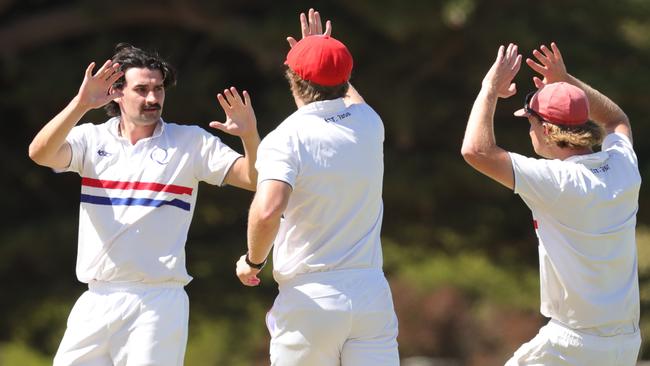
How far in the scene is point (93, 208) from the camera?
5.92 metres

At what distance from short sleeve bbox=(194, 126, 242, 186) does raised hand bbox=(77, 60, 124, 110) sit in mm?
479

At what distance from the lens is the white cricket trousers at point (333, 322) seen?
17.3 feet

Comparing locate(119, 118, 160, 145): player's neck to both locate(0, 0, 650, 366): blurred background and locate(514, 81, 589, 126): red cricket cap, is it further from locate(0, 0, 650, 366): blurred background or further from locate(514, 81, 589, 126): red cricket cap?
locate(0, 0, 650, 366): blurred background

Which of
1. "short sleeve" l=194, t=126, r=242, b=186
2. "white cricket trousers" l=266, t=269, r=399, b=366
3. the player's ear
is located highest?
the player's ear

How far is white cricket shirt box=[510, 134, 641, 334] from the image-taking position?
214 inches

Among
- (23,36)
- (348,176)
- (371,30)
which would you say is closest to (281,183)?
(348,176)

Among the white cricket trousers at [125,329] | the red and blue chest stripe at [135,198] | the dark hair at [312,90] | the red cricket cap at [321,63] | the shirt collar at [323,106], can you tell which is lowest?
the white cricket trousers at [125,329]

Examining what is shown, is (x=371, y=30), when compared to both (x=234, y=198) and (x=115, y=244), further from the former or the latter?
(x=115, y=244)

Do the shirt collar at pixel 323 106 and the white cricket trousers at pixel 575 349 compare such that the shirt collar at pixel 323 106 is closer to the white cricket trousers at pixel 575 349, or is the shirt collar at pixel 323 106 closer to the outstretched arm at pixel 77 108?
the outstretched arm at pixel 77 108

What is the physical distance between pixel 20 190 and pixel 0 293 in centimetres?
123

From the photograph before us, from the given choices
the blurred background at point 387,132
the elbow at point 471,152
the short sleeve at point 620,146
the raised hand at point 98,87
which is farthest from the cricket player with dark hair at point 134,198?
the blurred background at point 387,132

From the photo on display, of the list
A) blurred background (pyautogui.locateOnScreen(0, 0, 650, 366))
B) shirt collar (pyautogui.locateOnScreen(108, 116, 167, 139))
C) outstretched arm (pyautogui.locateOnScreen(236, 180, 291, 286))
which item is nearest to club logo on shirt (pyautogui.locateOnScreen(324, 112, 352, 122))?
outstretched arm (pyautogui.locateOnScreen(236, 180, 291, 286))

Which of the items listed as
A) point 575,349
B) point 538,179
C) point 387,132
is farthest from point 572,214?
point 387,132

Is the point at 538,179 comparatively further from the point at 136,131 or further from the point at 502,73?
the point at 136,131
